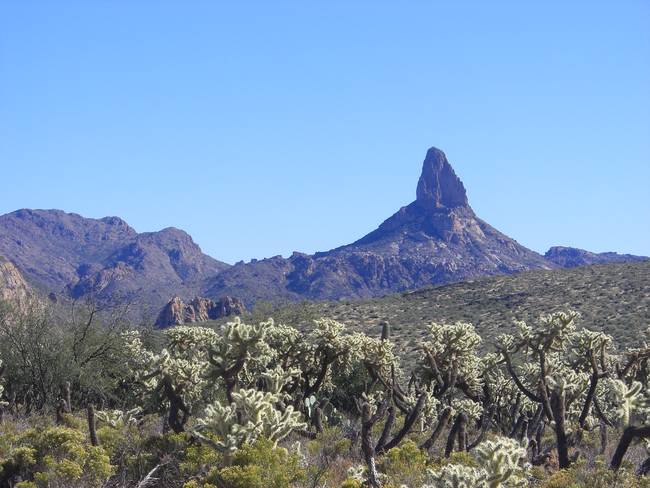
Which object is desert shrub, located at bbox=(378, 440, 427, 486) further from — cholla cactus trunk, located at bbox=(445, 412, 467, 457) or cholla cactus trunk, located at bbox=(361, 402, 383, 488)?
cholla cactus trunk, located at bbox=(445, 412, 467, 457)

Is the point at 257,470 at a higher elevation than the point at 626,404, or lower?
lower

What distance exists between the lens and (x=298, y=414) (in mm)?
12812

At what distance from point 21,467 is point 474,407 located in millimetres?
13184

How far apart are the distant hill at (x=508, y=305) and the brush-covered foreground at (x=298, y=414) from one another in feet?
54.5

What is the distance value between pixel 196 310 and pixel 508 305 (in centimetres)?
7461

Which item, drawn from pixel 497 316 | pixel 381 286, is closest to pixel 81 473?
pixel 497 316

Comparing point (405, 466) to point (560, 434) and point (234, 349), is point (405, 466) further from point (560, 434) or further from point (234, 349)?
point (234, 349)

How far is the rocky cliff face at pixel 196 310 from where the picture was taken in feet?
379

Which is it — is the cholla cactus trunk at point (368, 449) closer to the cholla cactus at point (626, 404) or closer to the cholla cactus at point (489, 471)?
the cholla cactus at point (489, 471)

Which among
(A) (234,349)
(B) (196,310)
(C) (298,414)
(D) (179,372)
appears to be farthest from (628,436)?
(B) (196,310)

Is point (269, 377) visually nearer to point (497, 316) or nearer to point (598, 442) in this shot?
point (598, 442)

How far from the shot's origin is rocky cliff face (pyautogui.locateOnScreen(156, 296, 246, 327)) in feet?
379

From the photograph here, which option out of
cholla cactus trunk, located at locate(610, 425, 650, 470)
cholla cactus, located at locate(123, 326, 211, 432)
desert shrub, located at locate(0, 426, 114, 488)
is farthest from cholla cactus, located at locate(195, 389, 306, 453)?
cholla cactus trunk, located at locate(610, 425, 650, 470)

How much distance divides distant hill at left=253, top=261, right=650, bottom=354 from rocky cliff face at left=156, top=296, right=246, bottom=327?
163ft
